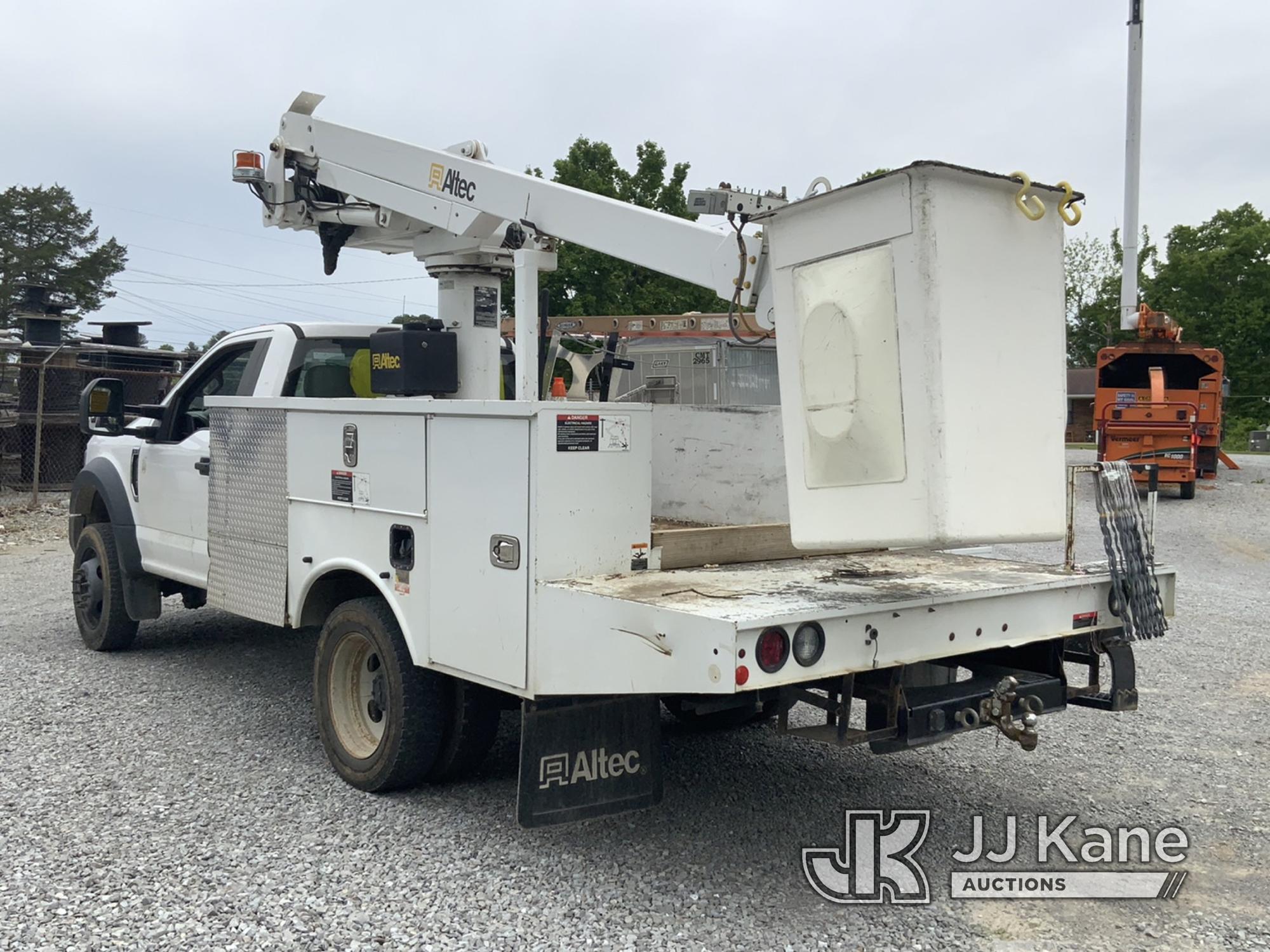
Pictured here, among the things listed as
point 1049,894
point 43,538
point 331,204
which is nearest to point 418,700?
point 1049,894


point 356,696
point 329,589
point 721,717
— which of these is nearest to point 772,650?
point 721,717

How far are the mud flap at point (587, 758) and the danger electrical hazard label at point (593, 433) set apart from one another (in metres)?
0.90

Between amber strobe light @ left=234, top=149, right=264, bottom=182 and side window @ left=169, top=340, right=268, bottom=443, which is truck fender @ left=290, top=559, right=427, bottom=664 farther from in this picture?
amber strobe light @ left=234, top=149, right=264, bottom=182

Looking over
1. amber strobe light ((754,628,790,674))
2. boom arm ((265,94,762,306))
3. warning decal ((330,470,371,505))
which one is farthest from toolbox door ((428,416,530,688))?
boom arm ((265,94,762,306))

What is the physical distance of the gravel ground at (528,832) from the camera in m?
3.62

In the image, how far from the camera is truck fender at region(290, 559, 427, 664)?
4883 mm

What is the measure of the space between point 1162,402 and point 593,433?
15.6 metres

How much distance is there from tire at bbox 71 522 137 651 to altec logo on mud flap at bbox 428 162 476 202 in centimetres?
320

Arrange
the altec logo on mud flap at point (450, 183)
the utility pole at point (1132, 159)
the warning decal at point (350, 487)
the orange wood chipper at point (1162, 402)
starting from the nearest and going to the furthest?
the warning decal at point (350, 487) → the altec logo on mud flap at point (450, 183) → the orange wood chipper at point (1162, 402) → the utility pole at point (1132, 159)

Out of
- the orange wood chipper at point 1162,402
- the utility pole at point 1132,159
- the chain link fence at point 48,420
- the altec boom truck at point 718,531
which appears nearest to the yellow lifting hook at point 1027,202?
the altec boom truck at point 718,531

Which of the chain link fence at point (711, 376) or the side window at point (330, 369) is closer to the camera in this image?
the side window at point (330, 369)

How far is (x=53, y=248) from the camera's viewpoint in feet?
144

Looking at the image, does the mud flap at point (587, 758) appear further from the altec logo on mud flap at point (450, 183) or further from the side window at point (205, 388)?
the side window at point (205, 388)

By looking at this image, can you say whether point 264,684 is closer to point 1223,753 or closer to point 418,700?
point 418,700
